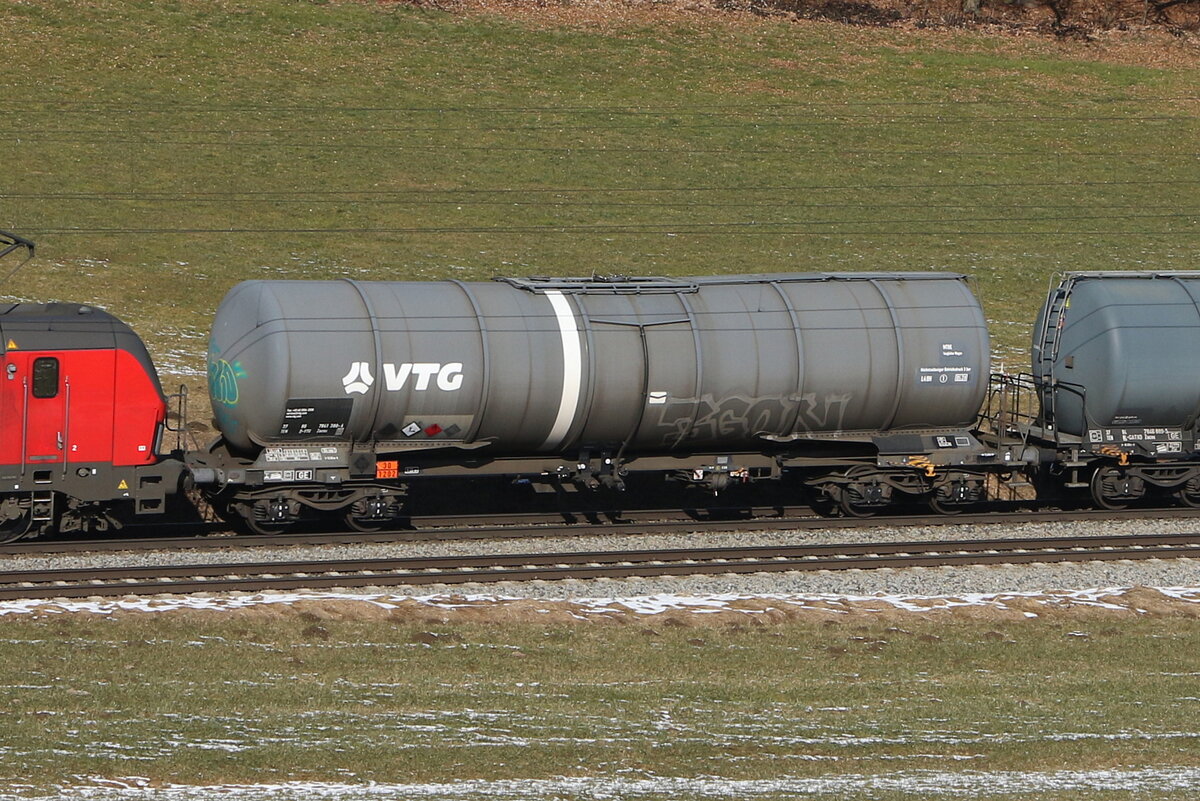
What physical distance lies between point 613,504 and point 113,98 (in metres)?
31.1

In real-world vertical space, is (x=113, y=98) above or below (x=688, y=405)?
above

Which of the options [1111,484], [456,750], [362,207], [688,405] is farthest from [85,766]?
[362,207]

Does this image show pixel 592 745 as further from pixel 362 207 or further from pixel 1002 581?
pixel 362 207

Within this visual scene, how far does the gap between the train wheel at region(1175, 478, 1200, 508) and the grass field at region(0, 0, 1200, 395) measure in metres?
8.22

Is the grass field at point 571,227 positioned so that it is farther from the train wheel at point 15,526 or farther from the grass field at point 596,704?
the train wheel at point 15,526

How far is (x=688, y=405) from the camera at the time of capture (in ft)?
77.8

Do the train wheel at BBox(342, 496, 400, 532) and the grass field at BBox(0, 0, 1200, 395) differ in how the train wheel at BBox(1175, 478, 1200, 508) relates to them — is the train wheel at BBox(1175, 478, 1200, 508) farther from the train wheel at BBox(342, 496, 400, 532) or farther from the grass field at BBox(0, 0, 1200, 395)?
the train wheel at BBox(342, 496, 400, 532)

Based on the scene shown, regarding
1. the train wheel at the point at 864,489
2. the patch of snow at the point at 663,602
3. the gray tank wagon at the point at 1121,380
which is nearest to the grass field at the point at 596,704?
the patch of snow at the point at 663,602

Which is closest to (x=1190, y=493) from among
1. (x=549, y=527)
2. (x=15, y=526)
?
(x=549, y=527)

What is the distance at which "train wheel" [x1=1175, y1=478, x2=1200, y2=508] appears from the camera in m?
27.6

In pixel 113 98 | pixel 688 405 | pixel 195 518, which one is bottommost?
pixel 195 518

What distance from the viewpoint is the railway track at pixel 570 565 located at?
20703 mm

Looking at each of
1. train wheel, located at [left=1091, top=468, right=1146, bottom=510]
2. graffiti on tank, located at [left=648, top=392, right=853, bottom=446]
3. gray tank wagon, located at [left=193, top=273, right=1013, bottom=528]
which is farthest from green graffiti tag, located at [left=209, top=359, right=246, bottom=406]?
train wheel, located at [left=1091, top=468, right=1146, bottom=510]

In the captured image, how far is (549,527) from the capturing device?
2489 centimetres
